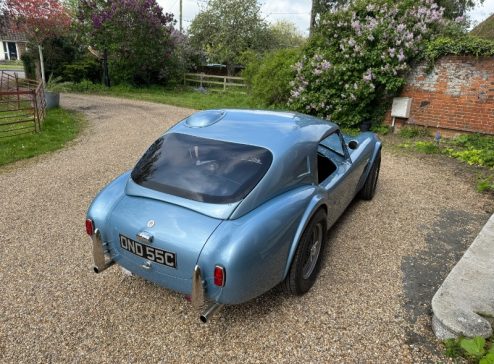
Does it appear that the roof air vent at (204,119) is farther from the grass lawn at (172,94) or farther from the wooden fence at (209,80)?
the wooden fence at (209,80)

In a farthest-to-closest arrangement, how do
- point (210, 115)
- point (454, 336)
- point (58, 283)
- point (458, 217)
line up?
point (458, 217), point (210, 115), point (58, 283), point (454, 336)

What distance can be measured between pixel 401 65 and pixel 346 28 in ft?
6.31

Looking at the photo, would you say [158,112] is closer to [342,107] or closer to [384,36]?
[342,107]

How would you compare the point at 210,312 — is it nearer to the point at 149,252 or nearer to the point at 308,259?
the point at 149,252

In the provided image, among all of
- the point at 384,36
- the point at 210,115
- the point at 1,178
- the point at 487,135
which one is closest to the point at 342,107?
the point at 384,36

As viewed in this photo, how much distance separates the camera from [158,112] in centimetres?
1309

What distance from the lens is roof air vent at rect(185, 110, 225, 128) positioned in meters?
3.32

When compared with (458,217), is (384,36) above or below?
above

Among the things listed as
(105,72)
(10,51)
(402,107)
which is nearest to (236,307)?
(402,107)

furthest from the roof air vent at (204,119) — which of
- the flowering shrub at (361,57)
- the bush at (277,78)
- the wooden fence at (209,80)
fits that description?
the wooden fence at (209,80)

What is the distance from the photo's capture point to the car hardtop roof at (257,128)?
9.82 feet

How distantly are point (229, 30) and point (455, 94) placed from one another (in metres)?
20.2

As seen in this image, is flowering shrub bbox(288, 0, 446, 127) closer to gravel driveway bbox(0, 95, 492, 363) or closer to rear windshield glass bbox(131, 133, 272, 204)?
gravel driveway bbox(0, 95, 492, 363)

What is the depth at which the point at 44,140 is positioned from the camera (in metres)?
8.09
